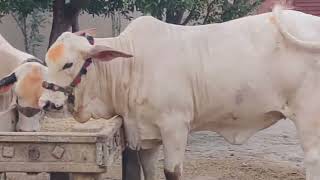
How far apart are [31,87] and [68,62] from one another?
0.62 m

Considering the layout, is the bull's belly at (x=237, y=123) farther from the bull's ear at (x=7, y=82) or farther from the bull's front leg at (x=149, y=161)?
the bull's ear at (x=7, y=82)

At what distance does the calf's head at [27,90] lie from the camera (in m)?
4.79

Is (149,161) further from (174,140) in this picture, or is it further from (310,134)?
(310,134)

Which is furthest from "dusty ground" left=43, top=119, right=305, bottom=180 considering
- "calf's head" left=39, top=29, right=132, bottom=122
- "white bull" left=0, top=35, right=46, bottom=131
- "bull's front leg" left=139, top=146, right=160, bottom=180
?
"calf's head" left=39, top=29, right=132, bottom=122

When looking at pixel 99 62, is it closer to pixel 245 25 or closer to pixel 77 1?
pixel 245 25

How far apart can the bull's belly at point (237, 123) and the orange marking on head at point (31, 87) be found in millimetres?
1027

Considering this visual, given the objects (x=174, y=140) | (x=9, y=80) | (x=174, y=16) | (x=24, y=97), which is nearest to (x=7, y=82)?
(x=9, y=80)

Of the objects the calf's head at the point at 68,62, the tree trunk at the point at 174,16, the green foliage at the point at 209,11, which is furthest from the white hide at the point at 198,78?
the tree trunk at the point at 174,16

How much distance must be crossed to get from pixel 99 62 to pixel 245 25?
93cm

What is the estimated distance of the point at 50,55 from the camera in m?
4.30

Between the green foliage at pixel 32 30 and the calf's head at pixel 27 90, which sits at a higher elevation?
the calf's head at pixel 27 90

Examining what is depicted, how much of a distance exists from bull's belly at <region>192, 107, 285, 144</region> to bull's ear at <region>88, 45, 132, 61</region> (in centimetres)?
68

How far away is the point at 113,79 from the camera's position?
14.7 ft

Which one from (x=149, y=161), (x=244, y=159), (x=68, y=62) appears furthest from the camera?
(x=244, y=159)
